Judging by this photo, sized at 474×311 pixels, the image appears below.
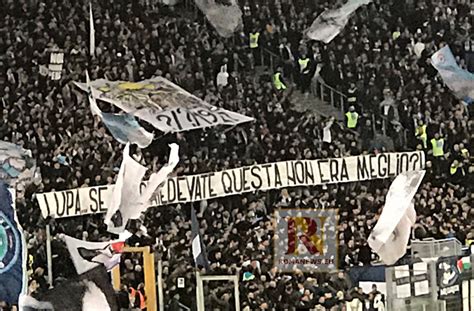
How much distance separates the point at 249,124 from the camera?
1594 millimetres

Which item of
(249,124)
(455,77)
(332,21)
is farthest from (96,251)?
(455,77)

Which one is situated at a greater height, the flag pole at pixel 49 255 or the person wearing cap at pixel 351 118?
the person wearing cap at pixel 351 118

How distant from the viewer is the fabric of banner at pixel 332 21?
1.57 meters

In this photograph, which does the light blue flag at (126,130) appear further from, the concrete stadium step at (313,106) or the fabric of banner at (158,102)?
the concrete stadium step at (313,106)

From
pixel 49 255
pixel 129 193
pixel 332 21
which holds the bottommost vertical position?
pixel 49 255

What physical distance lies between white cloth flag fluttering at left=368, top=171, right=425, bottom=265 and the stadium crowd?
0.7 inches

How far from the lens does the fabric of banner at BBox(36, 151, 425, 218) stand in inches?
61.7

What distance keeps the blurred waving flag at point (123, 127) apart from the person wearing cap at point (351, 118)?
1.22 ft

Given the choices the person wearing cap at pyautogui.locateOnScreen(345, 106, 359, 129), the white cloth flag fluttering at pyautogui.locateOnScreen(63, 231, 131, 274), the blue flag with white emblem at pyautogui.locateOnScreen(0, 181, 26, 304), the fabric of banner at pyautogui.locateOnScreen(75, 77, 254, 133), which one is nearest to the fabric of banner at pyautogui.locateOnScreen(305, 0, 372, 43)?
the person wearing cap at pyautogui.locateOnScreen(345, 106, 359, 129)

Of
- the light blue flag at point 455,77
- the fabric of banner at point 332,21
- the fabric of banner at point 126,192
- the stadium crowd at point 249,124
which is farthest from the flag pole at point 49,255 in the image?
the light blue flag at point 455,77

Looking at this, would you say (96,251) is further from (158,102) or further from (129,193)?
(158,102)

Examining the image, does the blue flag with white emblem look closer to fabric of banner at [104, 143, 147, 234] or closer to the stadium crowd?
the stadium crowd

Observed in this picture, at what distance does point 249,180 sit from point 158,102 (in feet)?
0.76

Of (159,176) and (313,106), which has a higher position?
(313,106)
